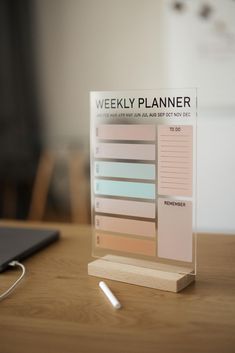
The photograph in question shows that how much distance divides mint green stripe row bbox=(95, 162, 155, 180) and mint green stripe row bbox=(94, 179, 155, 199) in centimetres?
2

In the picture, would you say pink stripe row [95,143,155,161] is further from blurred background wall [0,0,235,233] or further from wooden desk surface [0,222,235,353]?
blurred background wall [0,0,235,233]

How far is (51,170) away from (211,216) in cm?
245

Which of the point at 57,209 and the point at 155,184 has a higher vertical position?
the point at 155,184

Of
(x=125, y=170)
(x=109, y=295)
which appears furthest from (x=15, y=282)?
(x=125, y=170)

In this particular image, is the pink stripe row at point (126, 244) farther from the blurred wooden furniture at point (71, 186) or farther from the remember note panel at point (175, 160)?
the blurred wooden furniture at point (71, 186)

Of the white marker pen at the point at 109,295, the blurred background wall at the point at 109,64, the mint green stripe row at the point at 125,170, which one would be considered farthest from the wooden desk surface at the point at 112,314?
the blurred background wall at the point at 109,64

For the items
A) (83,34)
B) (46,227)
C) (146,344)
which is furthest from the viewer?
(83,34)

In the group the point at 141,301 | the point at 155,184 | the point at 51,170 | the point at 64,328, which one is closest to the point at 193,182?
the point at 155,184

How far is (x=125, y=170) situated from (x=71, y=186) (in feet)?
9.58

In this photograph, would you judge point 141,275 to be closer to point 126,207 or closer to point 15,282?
point 126,207

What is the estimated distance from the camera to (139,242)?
0.99 metres

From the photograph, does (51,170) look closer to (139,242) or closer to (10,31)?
(10,31)

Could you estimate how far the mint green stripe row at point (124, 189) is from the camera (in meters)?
0.98

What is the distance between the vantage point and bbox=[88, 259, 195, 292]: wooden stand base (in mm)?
912
